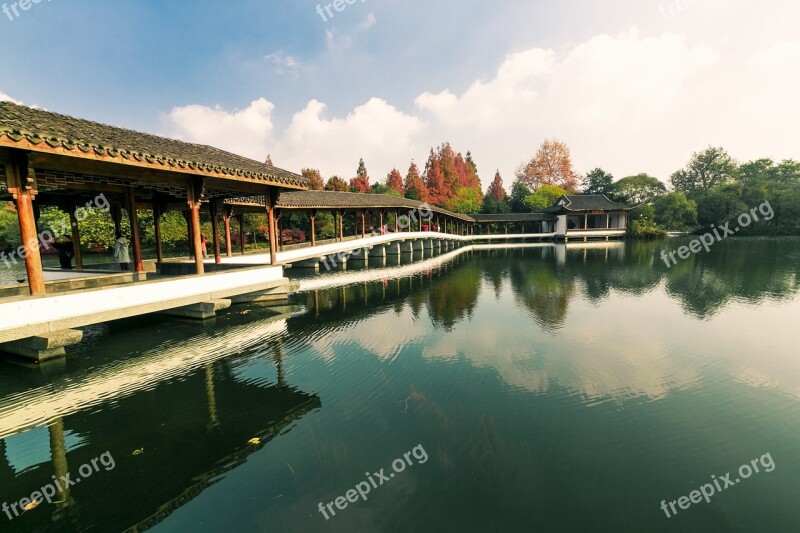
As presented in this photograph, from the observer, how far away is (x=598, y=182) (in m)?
65.8

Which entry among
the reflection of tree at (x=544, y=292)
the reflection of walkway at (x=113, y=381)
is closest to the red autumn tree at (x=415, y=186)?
the reflection of tree at (x=544, y=292)

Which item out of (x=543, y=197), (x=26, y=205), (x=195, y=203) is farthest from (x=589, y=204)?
(x=26, y=205)

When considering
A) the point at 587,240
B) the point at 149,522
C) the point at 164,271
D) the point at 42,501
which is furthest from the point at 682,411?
the point at 587,240

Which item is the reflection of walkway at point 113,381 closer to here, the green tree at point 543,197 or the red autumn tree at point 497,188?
the green tree at point 543,197

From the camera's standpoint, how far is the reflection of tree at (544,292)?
10.8 meters

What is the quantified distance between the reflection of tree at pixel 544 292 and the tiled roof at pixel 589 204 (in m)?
30.9

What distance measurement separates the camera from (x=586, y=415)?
16.8 ft

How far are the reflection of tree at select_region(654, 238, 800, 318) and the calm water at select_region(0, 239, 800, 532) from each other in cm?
256

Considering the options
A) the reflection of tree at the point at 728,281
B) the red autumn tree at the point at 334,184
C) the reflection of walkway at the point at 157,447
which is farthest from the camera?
the red autumn tree at the point at 334,184

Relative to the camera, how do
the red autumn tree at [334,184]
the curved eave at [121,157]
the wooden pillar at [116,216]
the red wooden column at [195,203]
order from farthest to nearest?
the red autumn tree at [334,184] < the wooden pillar at [116,216] < the red wooden column at [195,203] < the curved eave at [121,157]

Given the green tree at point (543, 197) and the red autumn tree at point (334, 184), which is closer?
the red autumn tree at point (334, 184)

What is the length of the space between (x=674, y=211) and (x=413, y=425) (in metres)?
62.7

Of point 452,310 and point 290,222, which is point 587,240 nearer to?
point 290,222

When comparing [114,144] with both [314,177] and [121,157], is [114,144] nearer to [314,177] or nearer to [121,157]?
[121,157]
